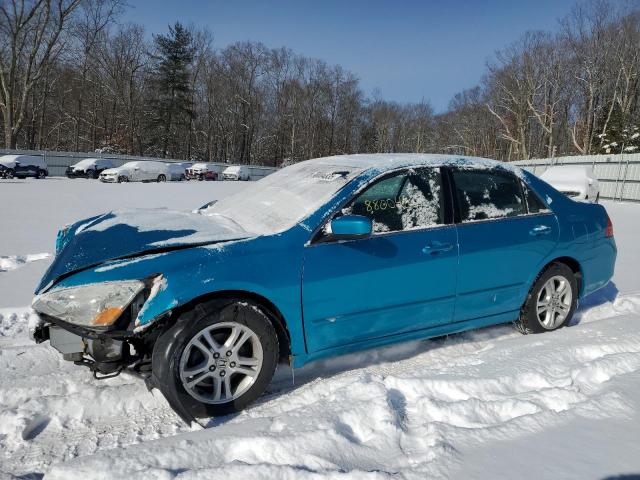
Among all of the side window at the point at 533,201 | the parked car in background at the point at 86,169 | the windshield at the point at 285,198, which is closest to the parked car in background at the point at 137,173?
the parked car in background at the point at 86,169

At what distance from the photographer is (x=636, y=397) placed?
8.53 feet

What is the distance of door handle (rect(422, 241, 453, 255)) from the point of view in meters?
3.15

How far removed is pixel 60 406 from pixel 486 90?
204 feet

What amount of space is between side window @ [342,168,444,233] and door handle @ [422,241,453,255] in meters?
0.15

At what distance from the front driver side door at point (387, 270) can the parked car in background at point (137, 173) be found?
26.4m

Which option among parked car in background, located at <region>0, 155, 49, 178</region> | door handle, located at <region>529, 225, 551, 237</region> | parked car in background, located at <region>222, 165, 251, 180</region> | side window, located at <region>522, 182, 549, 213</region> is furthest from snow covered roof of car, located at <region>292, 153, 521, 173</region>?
parked car in background, located at <region>222, 165, 251, 180</region>

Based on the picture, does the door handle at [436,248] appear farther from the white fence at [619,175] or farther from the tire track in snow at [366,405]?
the white fence at [619,175]

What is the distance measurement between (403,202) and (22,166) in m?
27.8

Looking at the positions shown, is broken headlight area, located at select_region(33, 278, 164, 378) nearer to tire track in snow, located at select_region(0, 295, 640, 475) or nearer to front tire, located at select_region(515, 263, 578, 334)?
tire track in snow, located at select_region(0, 295, 640, 475)

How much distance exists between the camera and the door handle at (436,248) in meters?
3.15

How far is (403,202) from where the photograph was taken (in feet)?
10.6

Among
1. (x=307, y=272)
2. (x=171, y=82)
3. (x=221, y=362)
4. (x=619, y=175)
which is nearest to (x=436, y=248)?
(x=307, y=272)

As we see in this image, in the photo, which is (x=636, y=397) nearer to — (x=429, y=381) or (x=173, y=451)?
(x=429, y=381)

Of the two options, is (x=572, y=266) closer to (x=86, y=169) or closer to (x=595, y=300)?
(x=595, y=300)
